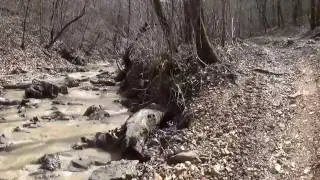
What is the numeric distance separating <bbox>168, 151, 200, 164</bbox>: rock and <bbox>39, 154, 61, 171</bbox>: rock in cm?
208

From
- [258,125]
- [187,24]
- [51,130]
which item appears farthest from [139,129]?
[187,24]

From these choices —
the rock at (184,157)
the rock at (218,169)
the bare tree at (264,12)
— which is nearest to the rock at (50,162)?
the rock at (184,157)

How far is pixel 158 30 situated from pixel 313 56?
12.8 feet

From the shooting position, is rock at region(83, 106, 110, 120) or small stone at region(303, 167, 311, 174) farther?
rock at region(83, 106, 110, 120)

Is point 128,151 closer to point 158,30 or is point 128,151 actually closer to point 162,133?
point 162,133

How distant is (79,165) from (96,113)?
3718 mm

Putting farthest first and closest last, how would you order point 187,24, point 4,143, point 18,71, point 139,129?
1. point 18,71
2. point 187,24
3. point 4,143
4. point 139,129

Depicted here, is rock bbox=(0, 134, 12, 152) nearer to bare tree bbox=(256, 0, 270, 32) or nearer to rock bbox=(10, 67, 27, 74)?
rock bbox=(10, 67, 27, 74)

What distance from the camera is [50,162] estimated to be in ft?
23.1

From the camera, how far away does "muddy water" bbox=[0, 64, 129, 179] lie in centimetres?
717

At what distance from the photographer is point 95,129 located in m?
9.46

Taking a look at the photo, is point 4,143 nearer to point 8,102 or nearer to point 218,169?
point 8,102

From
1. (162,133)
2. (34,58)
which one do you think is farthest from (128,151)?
(34,58)

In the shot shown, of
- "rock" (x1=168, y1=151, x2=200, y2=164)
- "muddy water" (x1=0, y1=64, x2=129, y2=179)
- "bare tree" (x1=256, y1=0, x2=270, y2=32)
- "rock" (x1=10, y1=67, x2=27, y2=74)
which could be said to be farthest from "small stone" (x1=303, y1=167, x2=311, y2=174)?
"bare tree" (x1=256, y1=0, x2=270, y2=32)
